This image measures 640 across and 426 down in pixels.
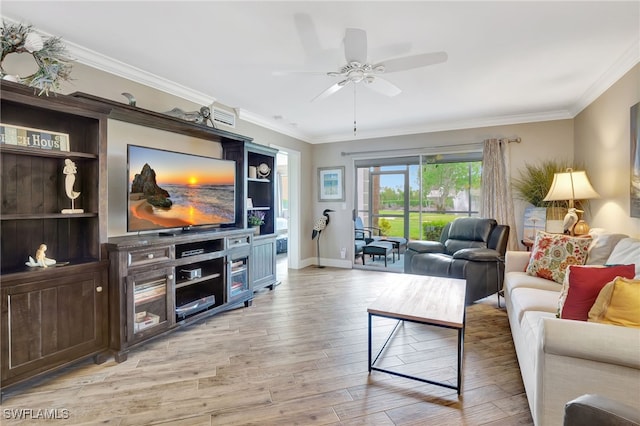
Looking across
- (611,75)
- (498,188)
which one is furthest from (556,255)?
(498,188)

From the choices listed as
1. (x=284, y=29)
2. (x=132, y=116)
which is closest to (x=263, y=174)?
(x=132, y=116)

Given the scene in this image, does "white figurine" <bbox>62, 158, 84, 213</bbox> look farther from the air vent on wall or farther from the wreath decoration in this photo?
the air vent on wall

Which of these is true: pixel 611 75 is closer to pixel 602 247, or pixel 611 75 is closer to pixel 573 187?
pixel 573 187

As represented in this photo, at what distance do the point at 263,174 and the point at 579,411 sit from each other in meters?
4.03

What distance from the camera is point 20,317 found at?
1.95 m

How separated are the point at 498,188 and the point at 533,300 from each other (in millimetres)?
2755

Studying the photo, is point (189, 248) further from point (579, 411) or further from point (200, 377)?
Answer: point (579, 411)

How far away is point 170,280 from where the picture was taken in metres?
2.76

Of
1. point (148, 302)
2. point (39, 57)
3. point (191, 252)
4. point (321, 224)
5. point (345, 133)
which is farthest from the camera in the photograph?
point (321, 224)

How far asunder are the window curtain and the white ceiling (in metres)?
0.79

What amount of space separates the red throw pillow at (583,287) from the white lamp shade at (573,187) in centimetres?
178

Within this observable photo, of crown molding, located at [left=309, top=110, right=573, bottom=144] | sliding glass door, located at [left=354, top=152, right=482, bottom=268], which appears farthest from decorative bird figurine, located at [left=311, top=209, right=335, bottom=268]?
crown molding, located at [left=309, top=110, right=573, bottom=144]

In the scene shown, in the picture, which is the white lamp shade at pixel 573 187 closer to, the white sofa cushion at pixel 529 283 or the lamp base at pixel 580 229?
the lamp base at pixel 580 229
